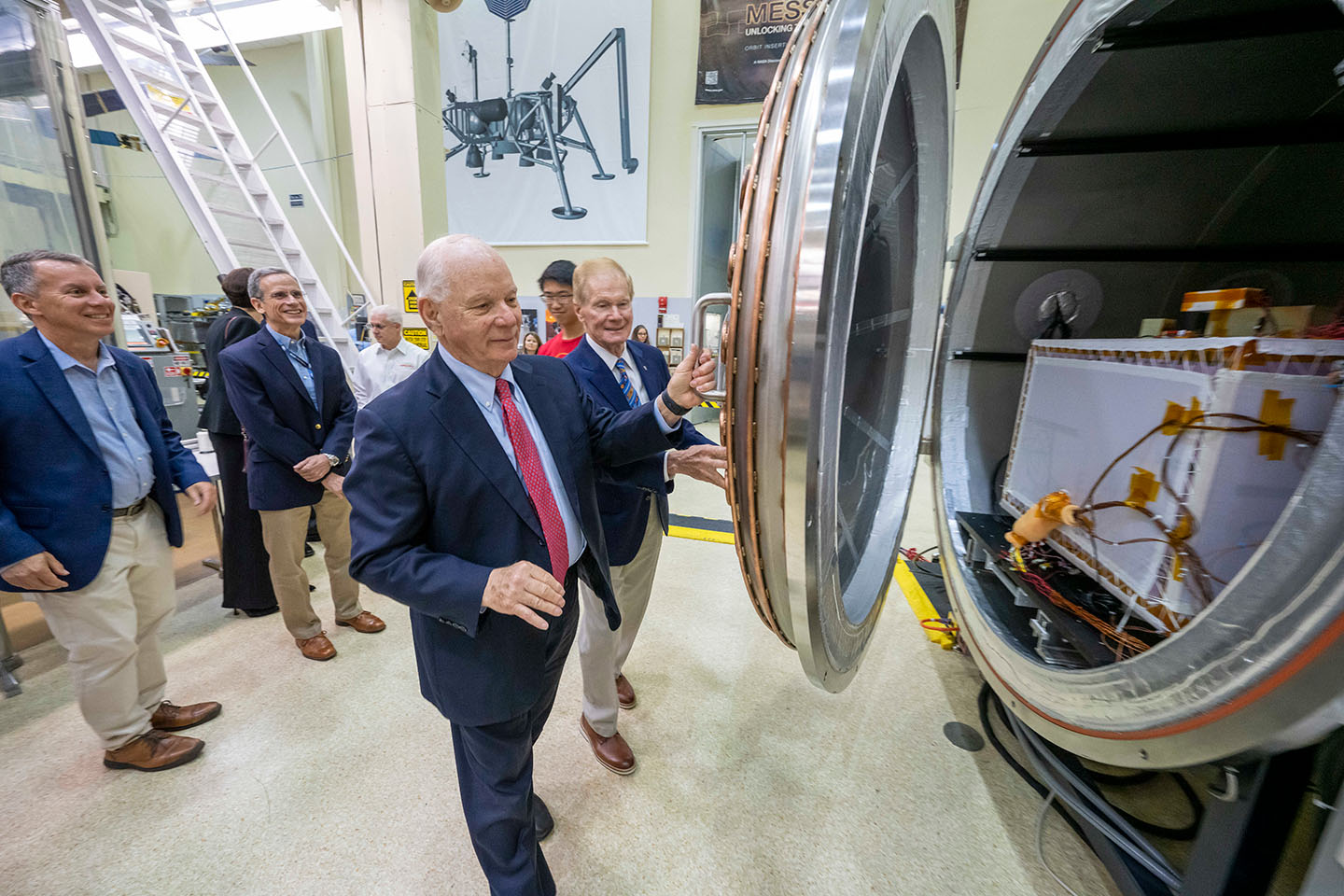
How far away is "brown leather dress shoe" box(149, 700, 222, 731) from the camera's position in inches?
71.6

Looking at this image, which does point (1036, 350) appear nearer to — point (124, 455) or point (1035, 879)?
point (1035, 879)

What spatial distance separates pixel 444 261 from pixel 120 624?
1.64 meters

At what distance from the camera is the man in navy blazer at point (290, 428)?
1998 mm

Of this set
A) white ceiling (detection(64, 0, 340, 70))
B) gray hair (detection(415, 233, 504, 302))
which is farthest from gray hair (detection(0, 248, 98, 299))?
white ceiling (detection(64, 0, 340, 70))

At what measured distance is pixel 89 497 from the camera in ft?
4.86

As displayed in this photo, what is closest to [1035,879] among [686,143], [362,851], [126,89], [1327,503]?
[1327,503]

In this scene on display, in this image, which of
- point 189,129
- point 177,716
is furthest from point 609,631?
point 189,129

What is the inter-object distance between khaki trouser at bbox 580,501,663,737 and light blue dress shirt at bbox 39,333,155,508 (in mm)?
1438

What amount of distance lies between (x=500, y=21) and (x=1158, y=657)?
8.94m

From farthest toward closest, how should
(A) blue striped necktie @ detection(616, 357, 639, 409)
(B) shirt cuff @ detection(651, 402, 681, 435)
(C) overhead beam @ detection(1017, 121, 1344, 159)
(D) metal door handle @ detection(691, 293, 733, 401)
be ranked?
(A) blue striped necktie @ detection(616, 357, 639, 409) → (C) overhead beam @ detection(1017, 121, 1344, 159) → (B) shirt cuff @ detection(651, 402, 681, 435) → (D) metal door handle @ detection(691, 293, 733, 401)

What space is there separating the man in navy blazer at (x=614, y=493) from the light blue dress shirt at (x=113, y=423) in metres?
1.38

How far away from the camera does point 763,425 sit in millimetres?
717

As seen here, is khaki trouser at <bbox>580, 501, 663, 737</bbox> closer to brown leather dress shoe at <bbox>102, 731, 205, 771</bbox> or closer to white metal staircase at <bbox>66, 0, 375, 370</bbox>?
brown leather dress shoe at <bbox>102, 731, 205, 771</bbox>

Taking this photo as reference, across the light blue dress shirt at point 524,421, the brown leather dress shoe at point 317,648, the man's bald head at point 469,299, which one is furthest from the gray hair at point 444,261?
the brown leather dress shoe at point 317,648
